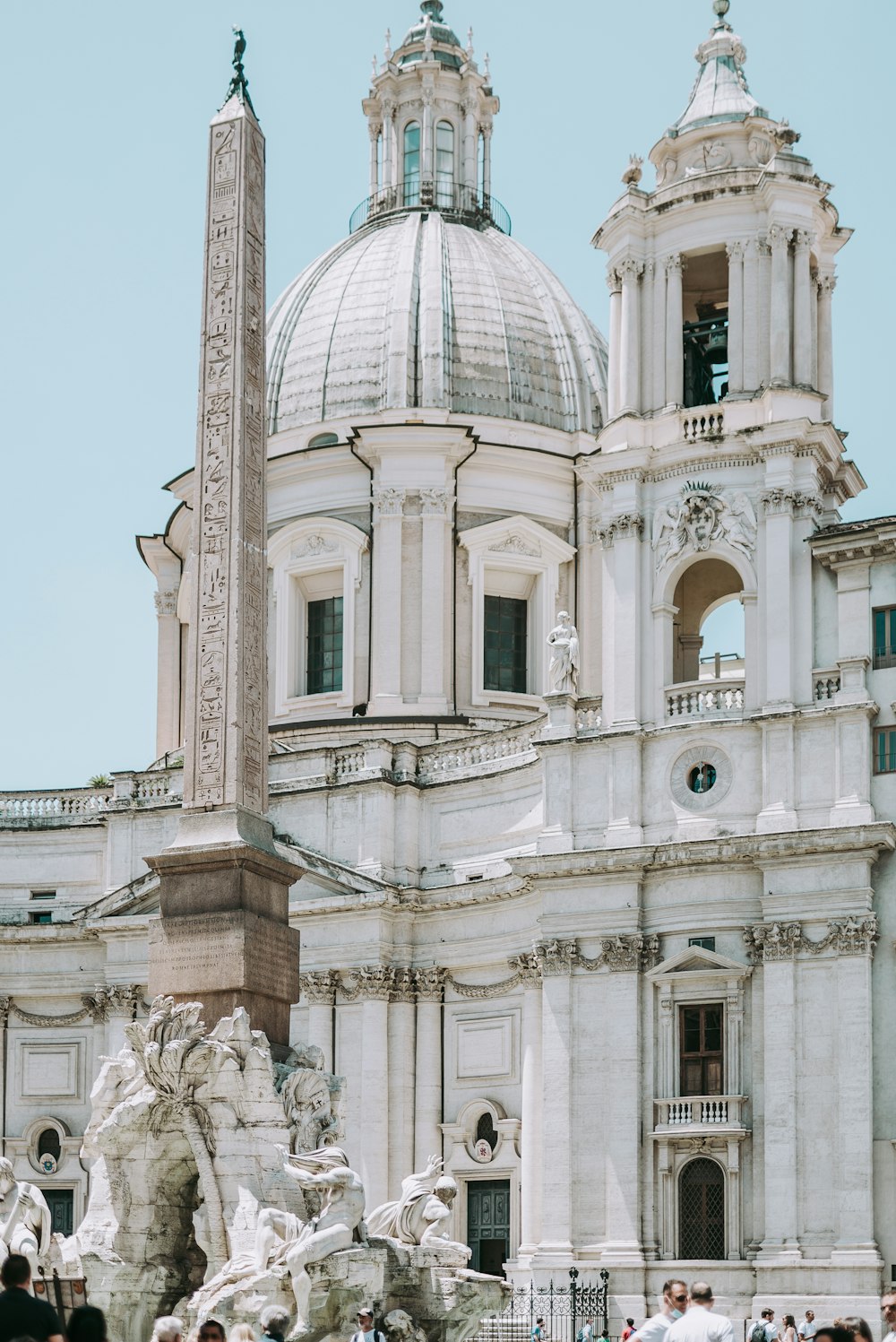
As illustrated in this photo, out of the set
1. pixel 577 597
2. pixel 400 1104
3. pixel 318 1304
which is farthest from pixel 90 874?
pixel 318 1304

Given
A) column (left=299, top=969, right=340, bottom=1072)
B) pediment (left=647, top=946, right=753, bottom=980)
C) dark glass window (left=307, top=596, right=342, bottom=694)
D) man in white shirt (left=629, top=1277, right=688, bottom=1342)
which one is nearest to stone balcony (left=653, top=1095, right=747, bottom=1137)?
pediment (left=647, top=946, right=753, bottom=980)

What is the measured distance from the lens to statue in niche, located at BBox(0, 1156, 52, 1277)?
88.3ft

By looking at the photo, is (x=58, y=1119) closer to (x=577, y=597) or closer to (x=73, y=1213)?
(x=73, y=1213)

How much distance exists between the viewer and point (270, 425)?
188 ft

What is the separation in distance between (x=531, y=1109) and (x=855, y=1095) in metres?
7.34

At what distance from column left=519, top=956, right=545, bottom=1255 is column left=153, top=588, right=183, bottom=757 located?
1444cm

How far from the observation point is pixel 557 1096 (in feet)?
144

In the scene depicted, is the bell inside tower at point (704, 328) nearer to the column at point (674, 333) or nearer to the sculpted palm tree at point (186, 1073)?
the column at point (674, 333)

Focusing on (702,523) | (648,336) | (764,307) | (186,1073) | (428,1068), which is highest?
(764,307)

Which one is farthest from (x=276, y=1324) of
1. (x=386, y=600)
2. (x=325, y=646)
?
(x=325, y=646)

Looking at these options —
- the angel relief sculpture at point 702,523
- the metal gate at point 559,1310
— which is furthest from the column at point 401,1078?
the angel relief sculpture at point 702,523

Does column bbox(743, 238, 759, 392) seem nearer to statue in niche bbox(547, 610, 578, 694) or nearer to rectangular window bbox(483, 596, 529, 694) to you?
statue in niche bbox(547, 610, 578, 694)

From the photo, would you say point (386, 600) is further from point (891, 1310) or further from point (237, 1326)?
point (891, 1310)

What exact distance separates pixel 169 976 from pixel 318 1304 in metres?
4.56
